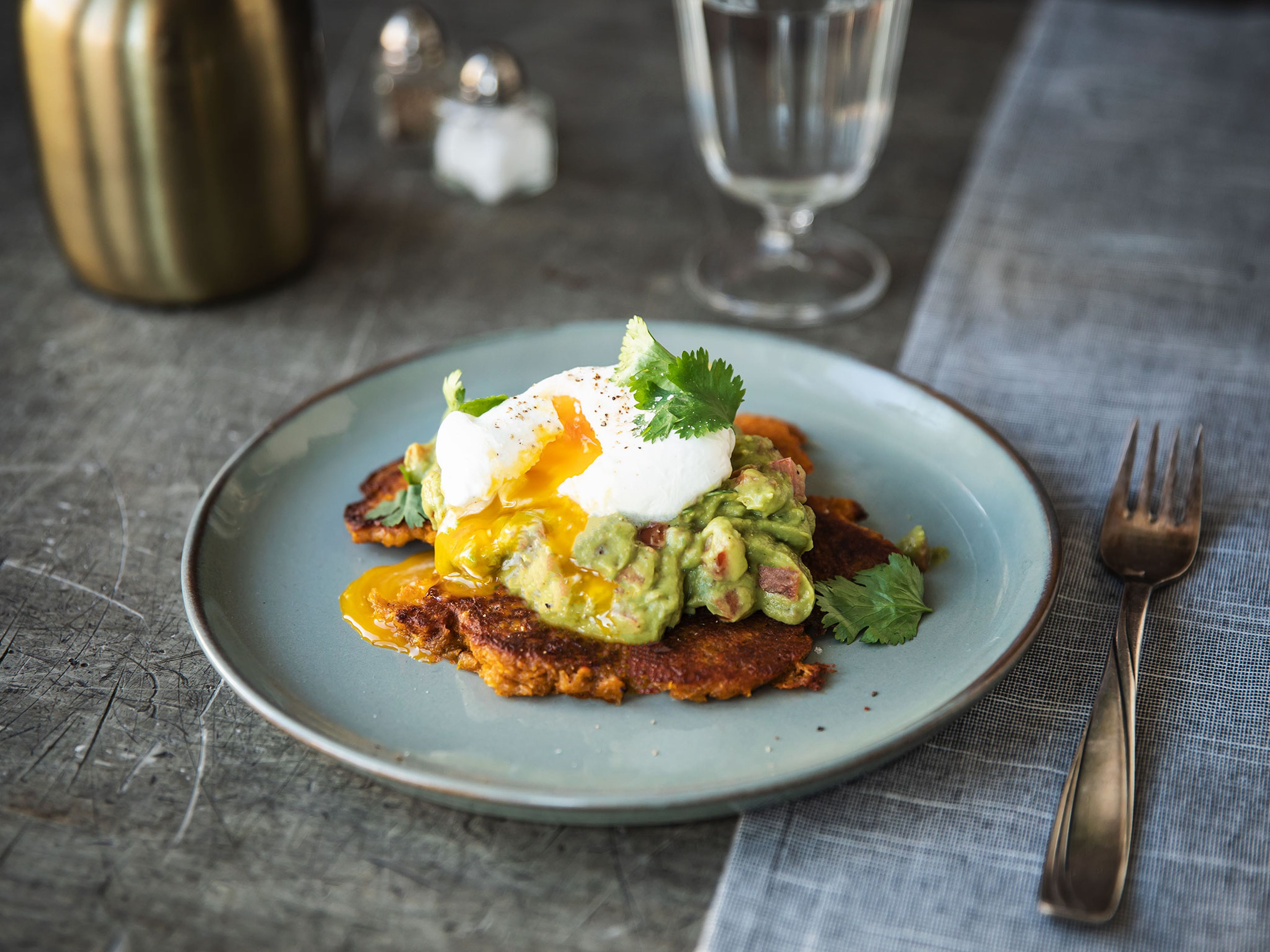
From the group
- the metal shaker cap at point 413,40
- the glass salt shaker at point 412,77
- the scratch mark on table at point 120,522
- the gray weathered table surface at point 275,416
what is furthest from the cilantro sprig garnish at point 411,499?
the metal shaker cap at point 413,40

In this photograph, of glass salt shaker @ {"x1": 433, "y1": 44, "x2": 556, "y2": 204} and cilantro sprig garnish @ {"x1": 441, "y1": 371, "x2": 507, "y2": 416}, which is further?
glass salt shaker @ {"x1": 433, "y1": 44, "x2": 556, "y2": 204}

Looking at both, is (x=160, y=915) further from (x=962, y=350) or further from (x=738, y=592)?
(x=962, y=350)

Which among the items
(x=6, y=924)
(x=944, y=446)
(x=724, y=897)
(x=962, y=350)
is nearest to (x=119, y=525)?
(x=6, y=924)

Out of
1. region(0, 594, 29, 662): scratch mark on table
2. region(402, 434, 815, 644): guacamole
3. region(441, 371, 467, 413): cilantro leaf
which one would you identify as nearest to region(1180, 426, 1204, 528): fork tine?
region(402, 434, 815, 644): guacamole

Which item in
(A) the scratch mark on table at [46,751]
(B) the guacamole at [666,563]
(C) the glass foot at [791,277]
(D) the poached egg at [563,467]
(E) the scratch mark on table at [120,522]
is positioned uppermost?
(D) the poached egg at [563,467]

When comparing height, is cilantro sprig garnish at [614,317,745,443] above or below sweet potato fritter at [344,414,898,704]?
above

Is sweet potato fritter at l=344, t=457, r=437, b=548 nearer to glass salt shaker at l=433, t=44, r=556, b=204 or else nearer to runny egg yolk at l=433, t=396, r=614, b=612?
runny egg yolk at l=433, t=396, r=614, b=612

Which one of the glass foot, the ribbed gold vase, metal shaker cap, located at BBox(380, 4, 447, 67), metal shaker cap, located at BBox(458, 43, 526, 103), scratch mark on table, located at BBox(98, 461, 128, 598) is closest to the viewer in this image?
scratch mark on table, located at BBox(98, 461, 128, 598)

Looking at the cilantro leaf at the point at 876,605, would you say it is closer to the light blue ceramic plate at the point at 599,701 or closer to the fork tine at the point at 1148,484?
the light blue ceramic plate at the point at 599,701
